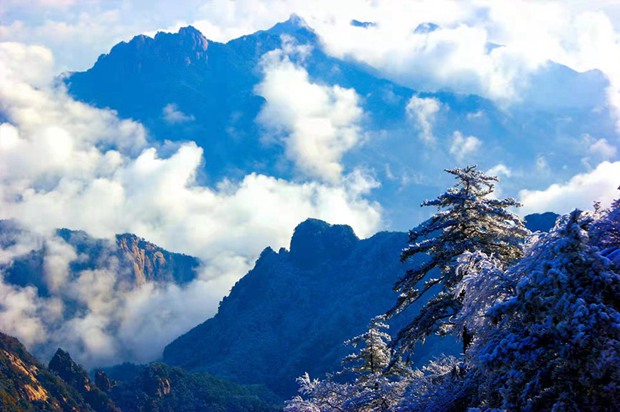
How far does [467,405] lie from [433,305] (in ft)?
17.0

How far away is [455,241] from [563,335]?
1090cm

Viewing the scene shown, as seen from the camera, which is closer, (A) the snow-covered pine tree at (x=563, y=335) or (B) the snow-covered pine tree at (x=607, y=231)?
(A) the snow-covered pine tree at (x=563, y=335)

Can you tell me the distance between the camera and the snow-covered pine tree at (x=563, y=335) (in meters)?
11.5

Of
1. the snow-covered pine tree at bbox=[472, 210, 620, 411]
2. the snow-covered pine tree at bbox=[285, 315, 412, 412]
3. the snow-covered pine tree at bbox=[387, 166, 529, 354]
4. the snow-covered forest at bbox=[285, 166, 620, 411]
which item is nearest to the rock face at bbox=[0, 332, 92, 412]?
the snow-covered pine tree at bbox=[285, 315, 412, 412]

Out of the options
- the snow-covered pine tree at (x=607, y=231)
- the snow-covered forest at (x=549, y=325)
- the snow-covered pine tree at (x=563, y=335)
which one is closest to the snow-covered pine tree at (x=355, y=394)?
the snow-covered forest at (x=549, y=325)

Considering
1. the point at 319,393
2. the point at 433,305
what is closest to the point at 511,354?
the point at 433,305

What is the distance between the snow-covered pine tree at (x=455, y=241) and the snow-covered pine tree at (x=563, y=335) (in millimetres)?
7565

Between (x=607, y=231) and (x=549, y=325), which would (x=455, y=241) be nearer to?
(x=607, y=231)

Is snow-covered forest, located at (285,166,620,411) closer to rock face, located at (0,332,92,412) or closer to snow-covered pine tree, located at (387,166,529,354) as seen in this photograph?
snow-covered pine tree, located at (387,166,529,354)

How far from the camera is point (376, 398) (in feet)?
79.4

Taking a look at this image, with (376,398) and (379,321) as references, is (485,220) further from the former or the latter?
(379,321)

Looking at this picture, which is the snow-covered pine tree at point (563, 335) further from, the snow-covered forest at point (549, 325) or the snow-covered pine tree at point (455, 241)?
the snow-covered pine tree at point (455, 241)

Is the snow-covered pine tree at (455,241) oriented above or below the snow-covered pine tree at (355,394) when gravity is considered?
above

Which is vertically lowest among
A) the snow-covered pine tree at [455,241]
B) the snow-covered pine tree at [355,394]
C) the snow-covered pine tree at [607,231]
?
the snow-covered pine tree at [355,394]
